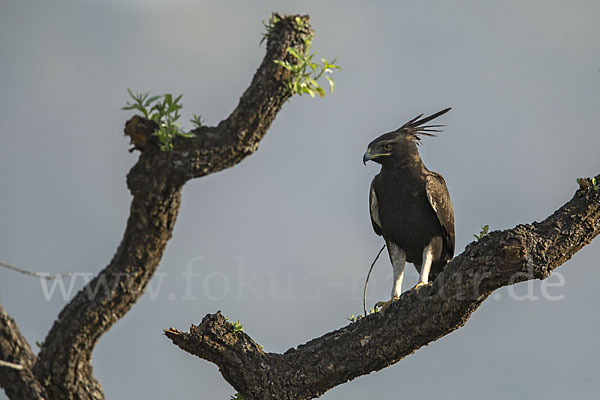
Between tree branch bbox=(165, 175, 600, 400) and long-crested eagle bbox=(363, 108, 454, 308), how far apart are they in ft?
4.92

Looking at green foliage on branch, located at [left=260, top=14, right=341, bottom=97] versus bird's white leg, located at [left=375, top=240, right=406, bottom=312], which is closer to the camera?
green foliage on branch, located at [left=260, top=14, right=341, bottom=97]

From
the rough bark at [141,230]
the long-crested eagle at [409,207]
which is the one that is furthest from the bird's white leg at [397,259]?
the rough bark at [141,230]

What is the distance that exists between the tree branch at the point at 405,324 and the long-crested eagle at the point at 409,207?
4.92 feet

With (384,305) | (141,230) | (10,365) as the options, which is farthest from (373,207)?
(10,365)

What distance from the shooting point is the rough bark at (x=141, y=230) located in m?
4.51

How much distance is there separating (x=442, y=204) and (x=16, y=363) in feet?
15.7

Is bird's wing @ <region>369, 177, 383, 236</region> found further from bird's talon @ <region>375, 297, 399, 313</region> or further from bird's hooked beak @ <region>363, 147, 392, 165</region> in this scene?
bird's talon @ <region>375, 297, 399, 313</region>

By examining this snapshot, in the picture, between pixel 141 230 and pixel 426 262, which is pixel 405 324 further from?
pixel 141 230

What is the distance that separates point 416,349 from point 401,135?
2.73m

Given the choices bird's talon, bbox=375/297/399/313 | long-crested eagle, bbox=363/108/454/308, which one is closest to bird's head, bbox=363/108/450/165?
long-crested eagle, bbox=363/108/454/308

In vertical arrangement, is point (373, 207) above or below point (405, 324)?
above

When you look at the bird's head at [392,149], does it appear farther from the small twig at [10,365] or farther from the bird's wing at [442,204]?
the small twig at [10,365]

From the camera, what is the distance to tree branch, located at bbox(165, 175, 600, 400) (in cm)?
571

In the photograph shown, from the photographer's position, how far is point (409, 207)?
25.9 ft
